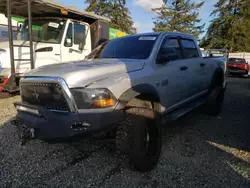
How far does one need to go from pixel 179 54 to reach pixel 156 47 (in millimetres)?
852

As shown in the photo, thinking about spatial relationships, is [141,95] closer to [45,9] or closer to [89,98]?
[89,98]

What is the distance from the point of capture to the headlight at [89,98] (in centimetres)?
252

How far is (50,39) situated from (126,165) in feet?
17.0

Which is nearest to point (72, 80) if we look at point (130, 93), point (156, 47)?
point (130, 93)

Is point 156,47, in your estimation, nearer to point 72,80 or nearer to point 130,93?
point 130,93

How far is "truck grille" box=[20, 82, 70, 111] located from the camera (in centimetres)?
259

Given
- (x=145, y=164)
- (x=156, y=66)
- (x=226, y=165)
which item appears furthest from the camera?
(x=156, y=66)

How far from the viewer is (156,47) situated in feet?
11.9

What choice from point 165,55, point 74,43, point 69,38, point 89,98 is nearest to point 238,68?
point 74,43

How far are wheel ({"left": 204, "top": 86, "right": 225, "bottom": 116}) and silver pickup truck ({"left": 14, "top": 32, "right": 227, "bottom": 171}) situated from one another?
1.65 meters

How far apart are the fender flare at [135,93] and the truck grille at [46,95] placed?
0.63 metres

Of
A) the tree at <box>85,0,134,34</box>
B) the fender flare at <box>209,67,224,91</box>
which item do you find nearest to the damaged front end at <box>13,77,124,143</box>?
the fender flare at <box>209,67,224,91</box>

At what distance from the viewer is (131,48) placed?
3926 mm

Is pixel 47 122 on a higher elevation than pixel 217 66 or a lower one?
lower
